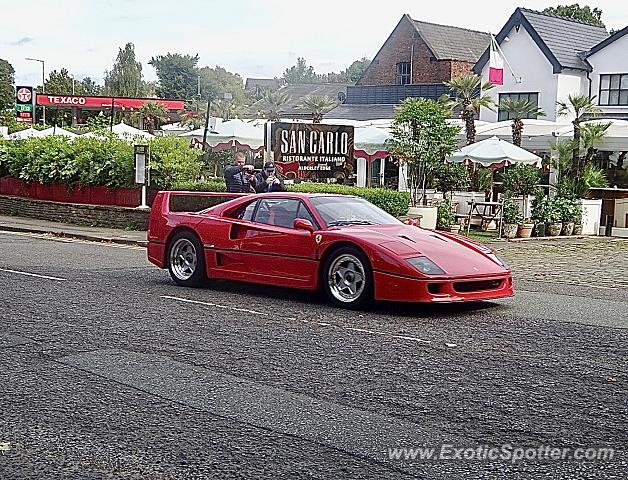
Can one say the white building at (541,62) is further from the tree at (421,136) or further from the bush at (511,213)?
the bush at (511,213)

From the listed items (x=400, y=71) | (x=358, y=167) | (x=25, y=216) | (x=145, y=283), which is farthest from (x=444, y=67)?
(x=145, y=283)

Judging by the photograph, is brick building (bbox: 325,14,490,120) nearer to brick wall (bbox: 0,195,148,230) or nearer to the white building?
the white building

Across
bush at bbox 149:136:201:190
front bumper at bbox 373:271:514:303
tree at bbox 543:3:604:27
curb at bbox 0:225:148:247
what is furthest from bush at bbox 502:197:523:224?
tree at bbox 543:3:604:27

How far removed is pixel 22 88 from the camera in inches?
1629

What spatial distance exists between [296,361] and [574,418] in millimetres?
2473

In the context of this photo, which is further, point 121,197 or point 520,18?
point 520,18

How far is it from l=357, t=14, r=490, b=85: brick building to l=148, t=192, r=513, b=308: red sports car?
5211 centimetres

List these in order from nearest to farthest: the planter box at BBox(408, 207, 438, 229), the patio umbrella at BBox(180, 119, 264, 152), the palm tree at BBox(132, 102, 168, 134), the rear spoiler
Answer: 1. the rear spoiler
2. the planter box at BBox(408, 207, 438, 229)
3. the patio umbrella at BBox(180, 119, 264, 152)
4. the palm tree at BBox(132, 102, 168, 134)

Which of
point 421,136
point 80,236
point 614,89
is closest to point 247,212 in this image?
point 80,236

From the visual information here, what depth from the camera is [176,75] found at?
472 feet

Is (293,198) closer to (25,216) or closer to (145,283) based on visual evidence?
(145,283)

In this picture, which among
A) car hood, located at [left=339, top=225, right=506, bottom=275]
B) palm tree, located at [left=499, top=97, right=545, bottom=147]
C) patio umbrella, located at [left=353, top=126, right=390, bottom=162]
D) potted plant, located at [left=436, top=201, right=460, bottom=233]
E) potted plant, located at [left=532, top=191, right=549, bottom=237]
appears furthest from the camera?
palm tree, located at [left=499, top=97, right=545, bottom=147]

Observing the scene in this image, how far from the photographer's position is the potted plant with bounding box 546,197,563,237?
2320 cm

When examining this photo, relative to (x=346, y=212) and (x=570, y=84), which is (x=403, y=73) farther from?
(x=346, y=212)
